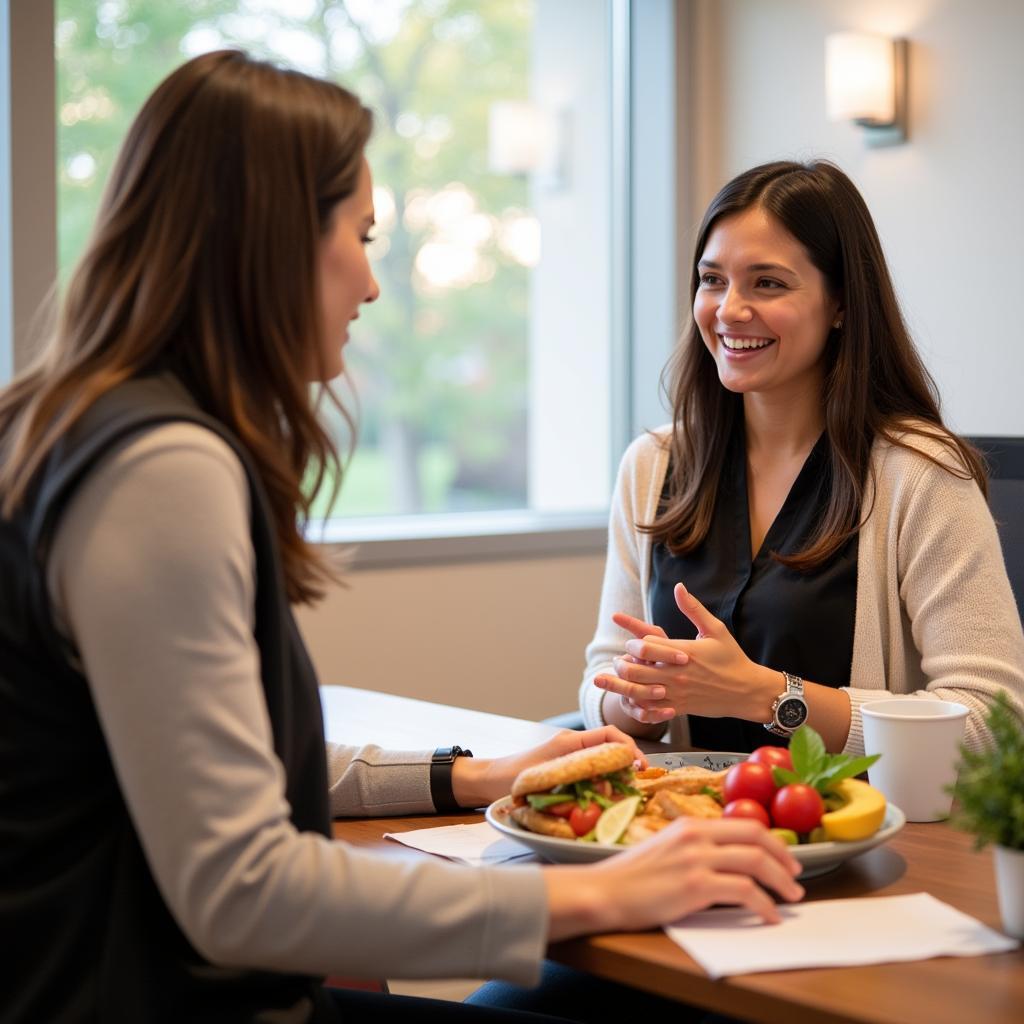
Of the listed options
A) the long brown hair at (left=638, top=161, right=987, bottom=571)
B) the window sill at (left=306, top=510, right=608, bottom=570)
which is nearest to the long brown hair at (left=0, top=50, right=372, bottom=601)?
the long brown hair at (left=638, top=161, right=987, bottom=571)

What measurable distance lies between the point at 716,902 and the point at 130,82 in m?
2.75

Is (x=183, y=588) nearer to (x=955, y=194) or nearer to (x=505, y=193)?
(x=955, y=194)

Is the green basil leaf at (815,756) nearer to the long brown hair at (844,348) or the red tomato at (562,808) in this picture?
the red tomato at (562,808)

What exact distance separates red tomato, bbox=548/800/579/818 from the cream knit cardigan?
578 millimetres

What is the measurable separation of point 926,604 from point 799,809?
71cm

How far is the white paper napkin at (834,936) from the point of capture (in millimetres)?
1028

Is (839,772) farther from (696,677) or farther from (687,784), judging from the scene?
(696,677)

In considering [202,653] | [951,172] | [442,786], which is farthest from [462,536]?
[202,653]

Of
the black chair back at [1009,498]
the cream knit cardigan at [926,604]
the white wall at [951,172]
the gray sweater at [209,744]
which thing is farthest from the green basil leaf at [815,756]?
the white wall at [951,172]

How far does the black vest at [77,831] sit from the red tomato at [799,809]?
1.47ft

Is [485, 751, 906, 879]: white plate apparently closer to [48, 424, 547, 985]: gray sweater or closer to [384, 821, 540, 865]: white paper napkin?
[384, 821, 540, 865]: white paper napkin

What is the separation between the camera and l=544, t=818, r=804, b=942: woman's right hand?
108cm

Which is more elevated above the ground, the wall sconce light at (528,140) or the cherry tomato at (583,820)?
the wall sconce light at (528,140)

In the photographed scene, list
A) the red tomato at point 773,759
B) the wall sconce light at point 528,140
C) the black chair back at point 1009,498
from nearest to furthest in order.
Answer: the red tomato at point 773,759
the black chair back at point 1009,498
the wall sconce light at point 528,140
